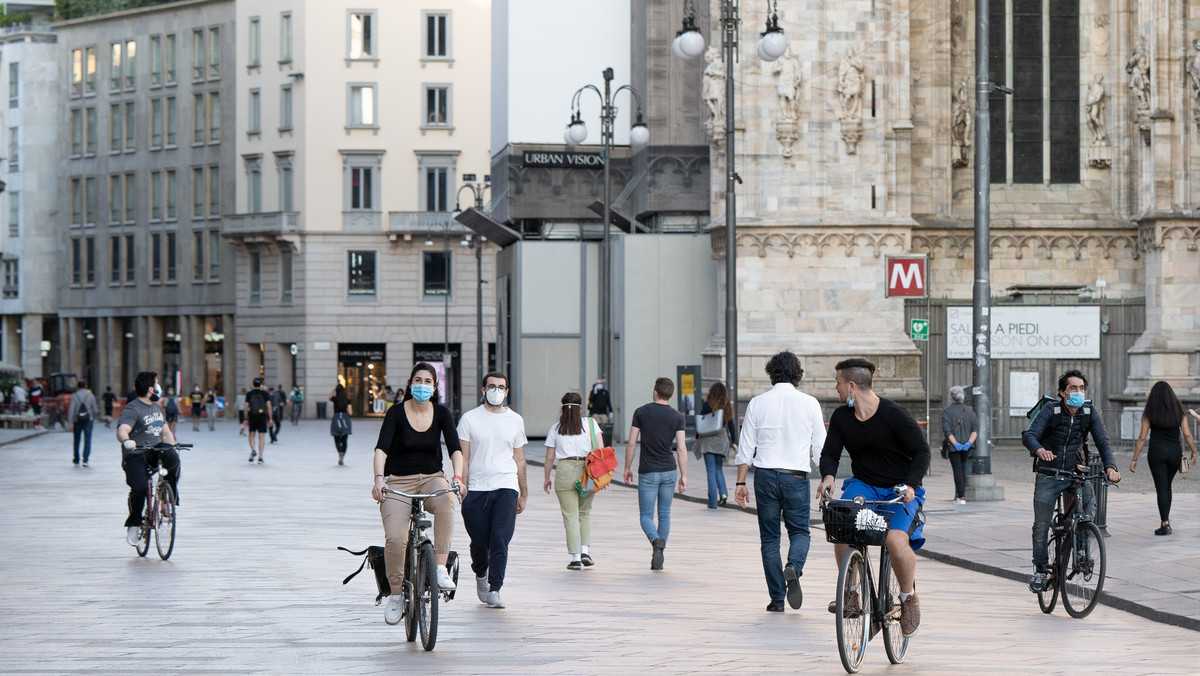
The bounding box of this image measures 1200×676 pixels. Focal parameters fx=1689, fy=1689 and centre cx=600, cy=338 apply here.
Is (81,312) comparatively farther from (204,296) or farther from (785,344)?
(785,344)

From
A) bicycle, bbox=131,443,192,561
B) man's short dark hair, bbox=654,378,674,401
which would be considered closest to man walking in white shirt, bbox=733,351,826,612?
man's short dark hair, bbox=654,378,674,401

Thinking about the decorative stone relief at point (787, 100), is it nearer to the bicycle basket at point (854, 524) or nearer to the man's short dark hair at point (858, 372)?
the man's short dark hair at point (858, 372)

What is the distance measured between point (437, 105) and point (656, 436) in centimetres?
5718

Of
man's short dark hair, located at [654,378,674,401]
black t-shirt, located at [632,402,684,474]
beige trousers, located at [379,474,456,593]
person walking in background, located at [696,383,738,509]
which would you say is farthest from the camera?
person walking in background, located at [696,383,738,509]

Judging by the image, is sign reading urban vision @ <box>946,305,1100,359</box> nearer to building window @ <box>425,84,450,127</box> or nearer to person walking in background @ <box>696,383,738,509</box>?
person walking in background @ <box>696,383,738,509</box>

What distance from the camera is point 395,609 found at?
1079 cm

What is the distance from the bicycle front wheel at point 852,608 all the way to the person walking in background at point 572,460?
222 inches

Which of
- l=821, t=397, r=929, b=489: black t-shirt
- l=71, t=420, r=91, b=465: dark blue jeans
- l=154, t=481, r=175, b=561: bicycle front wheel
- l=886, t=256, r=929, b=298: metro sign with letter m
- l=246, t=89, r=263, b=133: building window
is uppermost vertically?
l=246, t=89, r=263, b=133: building window

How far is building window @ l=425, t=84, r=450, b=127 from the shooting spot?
71.5 m

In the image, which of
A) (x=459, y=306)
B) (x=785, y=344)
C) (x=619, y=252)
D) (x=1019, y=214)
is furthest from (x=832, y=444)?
(x=459, y=306)

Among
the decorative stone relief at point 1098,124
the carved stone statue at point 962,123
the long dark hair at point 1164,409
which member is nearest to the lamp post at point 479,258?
the carved stone statue at point 962,123

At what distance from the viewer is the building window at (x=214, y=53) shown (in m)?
75.8

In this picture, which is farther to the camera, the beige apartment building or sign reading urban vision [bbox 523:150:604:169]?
the beige apartment building

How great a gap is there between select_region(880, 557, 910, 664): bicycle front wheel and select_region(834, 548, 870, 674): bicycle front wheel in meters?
0.17
